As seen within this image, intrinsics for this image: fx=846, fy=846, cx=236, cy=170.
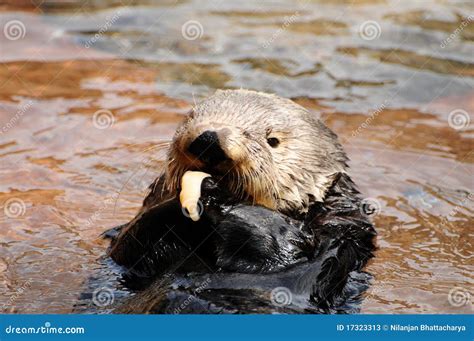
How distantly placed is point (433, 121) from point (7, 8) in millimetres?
6185

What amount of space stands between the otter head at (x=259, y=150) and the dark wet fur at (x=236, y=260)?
0.56 feet

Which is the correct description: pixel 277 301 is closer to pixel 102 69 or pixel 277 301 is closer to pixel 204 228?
pixel 204 228

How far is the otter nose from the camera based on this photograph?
4.65m

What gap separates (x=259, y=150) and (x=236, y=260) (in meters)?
0.74

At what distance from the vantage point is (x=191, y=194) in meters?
4.53

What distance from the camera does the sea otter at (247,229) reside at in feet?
15.1

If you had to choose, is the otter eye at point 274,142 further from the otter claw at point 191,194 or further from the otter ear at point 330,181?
the otter claw at point 191,194

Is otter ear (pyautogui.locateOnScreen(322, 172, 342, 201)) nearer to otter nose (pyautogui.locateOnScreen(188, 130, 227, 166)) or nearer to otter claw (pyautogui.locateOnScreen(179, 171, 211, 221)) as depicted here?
otter nose (pyautogui.locateOnScreen(188, 130, 227, 166))

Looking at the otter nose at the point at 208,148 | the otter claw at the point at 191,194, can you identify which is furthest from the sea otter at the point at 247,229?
the otter claw at the point at 191,194

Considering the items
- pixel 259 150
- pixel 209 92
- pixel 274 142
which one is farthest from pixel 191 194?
pixel 209 92

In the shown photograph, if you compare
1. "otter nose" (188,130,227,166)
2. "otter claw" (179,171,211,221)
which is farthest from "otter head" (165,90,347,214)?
"otter claw" (179,171,211,221)

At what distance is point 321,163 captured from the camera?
18.3 feet

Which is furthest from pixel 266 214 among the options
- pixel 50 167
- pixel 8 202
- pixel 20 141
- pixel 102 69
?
pixel 102 69

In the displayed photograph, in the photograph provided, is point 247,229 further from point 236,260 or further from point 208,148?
point 208,148
